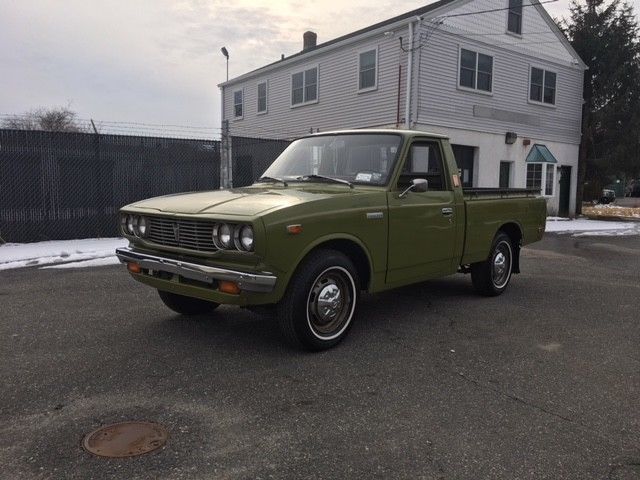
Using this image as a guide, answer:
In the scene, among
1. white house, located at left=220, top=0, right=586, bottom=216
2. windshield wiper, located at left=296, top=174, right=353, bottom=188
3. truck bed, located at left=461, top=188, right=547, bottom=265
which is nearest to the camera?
windshield wiper, located at left=296, top=174, right=353, bottom=188

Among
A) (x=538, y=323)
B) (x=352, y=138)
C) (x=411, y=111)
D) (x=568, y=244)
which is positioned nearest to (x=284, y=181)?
(x=352, y=138)

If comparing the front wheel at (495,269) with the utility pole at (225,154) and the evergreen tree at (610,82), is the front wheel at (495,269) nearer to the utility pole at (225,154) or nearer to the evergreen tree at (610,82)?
the utility pole at (225,154)

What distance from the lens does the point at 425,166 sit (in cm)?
557

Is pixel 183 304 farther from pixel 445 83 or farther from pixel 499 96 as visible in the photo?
pixel 499 96

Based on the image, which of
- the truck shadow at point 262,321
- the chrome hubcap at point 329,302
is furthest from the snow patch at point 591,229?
the chrome hubcap at point 329,302

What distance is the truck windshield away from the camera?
16.7 feet

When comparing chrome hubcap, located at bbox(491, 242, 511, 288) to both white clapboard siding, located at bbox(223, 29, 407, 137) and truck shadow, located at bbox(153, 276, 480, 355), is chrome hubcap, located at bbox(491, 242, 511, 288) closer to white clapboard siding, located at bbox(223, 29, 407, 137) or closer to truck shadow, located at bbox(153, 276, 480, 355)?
truck shadow, located at bbox(153, 276, 480, 355)

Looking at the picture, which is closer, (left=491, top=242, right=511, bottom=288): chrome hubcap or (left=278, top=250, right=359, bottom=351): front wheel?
(left=278, top=250, right=359, bottom=351): front wheel

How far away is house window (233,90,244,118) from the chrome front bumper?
2117cm

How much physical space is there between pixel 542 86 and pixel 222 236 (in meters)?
19.8

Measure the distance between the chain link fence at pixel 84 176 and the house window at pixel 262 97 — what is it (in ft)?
34.9

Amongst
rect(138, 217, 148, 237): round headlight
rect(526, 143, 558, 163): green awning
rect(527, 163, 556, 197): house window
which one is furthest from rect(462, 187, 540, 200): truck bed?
rect(527, 163, 556, 197): house window

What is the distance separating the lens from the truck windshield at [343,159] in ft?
16.7

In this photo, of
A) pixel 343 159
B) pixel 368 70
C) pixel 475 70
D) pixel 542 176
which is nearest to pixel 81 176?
pixel 343 159
